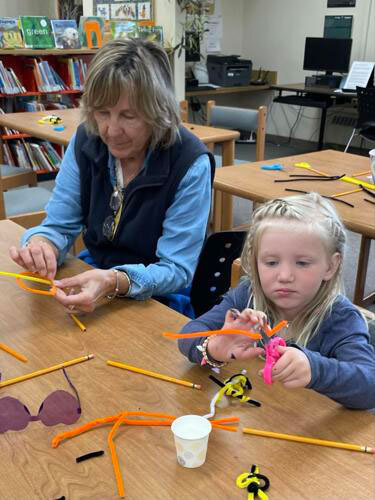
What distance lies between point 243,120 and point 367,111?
2.32 m

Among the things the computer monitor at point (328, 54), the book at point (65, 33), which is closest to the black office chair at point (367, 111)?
the computer monitor at point (328, 54)

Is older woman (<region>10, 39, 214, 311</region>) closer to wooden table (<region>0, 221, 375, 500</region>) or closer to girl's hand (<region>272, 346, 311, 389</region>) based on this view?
wooden table (<region>0, 221, 375, 500</region>)

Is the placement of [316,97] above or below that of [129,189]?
below

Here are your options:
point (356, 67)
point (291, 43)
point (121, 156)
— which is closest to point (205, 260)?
point (121, 156)

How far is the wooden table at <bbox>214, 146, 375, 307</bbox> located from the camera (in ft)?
6.08

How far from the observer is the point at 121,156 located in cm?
143

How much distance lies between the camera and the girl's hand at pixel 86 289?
116 cm

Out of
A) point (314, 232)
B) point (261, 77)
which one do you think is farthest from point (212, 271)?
point (261, 77)

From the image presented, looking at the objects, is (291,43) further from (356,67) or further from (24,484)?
(24,484)

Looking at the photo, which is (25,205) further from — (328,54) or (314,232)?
(328,54)

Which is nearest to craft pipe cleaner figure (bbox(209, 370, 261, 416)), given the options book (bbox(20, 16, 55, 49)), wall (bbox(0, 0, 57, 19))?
book (bbox(20, 16, 55, 49))

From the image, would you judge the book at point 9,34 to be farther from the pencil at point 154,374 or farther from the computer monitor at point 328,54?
the pencil at point 154,374

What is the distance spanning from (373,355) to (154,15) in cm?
542

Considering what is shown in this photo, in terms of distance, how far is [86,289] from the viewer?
1.19 meters
